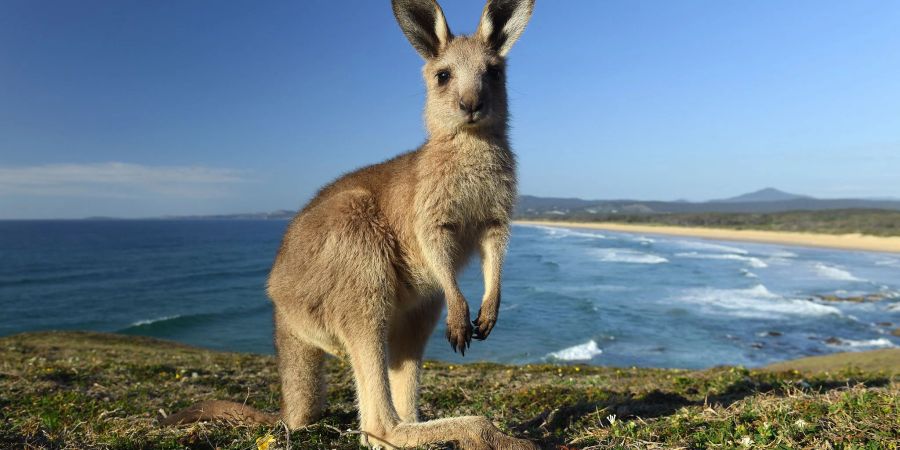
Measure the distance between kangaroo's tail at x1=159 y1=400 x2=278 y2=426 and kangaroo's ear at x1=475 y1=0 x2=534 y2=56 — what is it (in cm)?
307

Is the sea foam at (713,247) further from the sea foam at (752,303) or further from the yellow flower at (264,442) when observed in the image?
the yellow flower at (264,442)

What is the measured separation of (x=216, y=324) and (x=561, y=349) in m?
17.5

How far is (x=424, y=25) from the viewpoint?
378 cm

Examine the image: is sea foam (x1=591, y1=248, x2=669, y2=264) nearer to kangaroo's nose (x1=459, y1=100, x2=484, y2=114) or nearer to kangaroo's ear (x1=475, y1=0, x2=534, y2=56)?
kangaroo's ear (x1=475, y1=0, x2=534, y2=56)

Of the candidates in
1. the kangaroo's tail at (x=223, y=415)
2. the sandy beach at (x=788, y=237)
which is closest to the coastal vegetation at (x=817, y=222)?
the sandy beach at (x=788, y=237)

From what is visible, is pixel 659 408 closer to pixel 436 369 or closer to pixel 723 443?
pixel 723 443

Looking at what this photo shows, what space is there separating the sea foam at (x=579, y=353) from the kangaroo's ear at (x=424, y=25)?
15.7 metres

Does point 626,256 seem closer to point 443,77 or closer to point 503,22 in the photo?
point 503,22

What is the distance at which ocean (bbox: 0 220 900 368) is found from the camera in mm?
19172

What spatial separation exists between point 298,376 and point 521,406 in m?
2.41

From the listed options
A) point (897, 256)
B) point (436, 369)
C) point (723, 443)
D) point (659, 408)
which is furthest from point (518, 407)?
point (897, 256)

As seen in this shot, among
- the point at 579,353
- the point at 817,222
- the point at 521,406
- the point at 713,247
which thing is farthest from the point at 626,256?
the point at 521,406

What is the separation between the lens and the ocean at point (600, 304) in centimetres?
1917

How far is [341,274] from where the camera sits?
3482 mm
